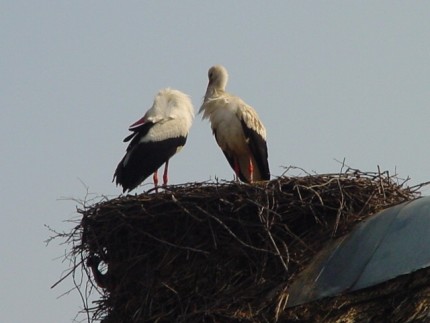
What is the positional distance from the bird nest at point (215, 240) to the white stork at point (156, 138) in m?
2.17

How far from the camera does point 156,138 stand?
10.9m

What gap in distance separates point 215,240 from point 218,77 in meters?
3.66

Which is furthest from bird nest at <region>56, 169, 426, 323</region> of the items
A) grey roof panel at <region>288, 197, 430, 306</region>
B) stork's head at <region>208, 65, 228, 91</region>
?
stork's head at <region>208, 65, 228, 91</region>

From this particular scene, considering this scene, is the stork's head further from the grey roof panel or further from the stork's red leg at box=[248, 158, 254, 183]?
the grey roof panel

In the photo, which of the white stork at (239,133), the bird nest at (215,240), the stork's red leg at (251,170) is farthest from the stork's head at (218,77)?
the bird nest at (215,240)

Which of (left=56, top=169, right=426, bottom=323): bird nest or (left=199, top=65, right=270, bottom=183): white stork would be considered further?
(left=199, top=65, right=270, bottom=183): white stork

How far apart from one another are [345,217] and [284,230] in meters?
0.48

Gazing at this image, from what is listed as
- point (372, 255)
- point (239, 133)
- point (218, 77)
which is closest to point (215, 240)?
point (372, 255)

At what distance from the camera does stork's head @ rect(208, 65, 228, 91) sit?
11266 millimetres

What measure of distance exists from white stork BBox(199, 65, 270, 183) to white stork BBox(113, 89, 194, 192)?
1.34 ft

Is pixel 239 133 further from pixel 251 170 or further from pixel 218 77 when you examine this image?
pixel 218 77

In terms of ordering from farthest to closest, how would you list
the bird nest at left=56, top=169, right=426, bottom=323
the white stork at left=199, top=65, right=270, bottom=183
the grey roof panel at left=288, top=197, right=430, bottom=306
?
the white stork at left=199, top=65, right=270, bottom=183 < the bird nest at left=56, top=169, right=426, bottom=323 < the grey roof panel at left=288, top=197, right=430, bottom=306

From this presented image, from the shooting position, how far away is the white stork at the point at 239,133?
10.6 meters

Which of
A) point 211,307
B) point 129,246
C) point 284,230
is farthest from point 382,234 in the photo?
point 129,246
